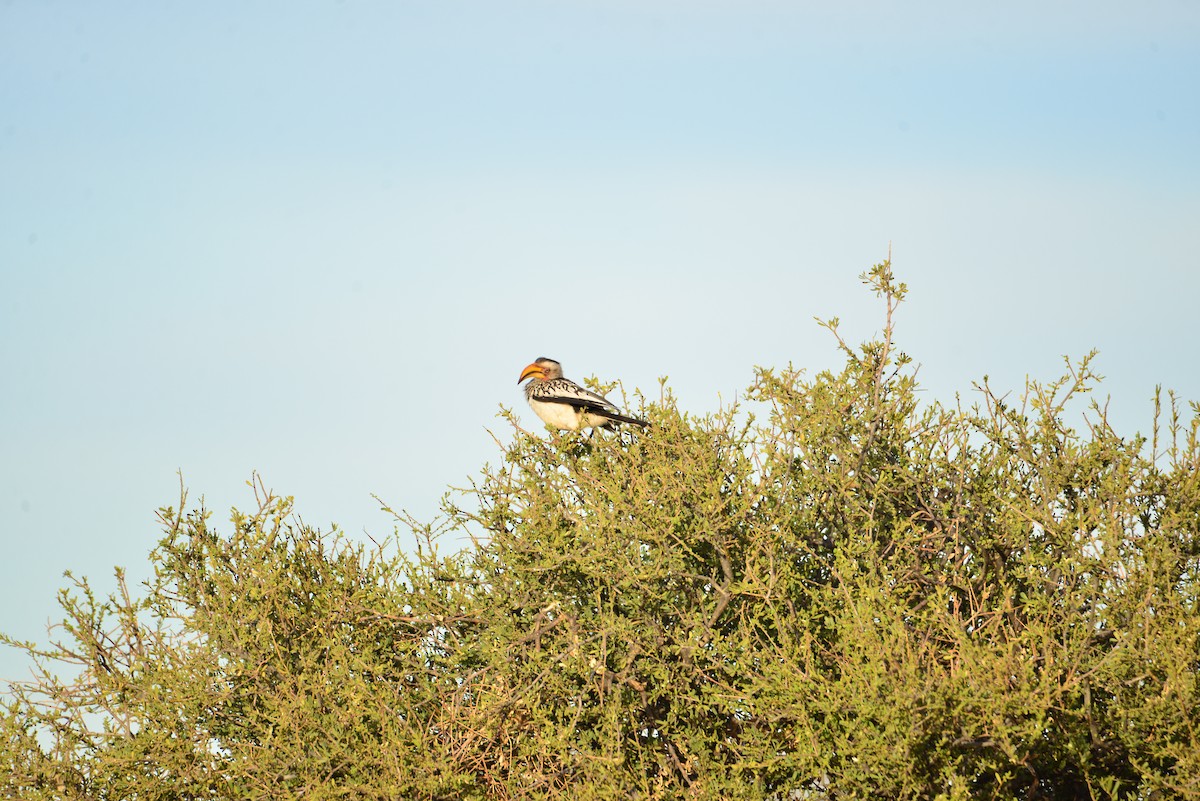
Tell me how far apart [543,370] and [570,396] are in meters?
1.90

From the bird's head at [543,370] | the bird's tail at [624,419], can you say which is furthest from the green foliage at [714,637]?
the bird's head at [543,370]

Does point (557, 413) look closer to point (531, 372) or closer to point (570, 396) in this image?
point (570, 396)

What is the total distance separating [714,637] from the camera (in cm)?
806

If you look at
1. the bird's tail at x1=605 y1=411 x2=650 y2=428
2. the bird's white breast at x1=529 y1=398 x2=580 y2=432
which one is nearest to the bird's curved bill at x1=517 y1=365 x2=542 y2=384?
the bird's white breast at x1=529 y1=398 x2=580 y2=432

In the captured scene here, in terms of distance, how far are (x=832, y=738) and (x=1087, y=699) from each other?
67.3 inches

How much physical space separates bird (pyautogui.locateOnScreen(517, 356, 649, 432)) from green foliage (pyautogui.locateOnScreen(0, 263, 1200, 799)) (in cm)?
57

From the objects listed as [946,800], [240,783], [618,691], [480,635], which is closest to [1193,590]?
[946,800]

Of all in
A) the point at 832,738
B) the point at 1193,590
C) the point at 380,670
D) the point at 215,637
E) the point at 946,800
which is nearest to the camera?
the point at 946,800

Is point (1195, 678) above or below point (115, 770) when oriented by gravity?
below

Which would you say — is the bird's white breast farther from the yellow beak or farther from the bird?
the yellow beak

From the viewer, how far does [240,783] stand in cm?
891

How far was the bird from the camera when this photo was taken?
10.6 metres

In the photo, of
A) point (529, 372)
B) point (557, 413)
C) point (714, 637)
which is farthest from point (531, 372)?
point (714, 637)

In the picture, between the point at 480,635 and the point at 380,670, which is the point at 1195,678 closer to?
the point at 480,635
